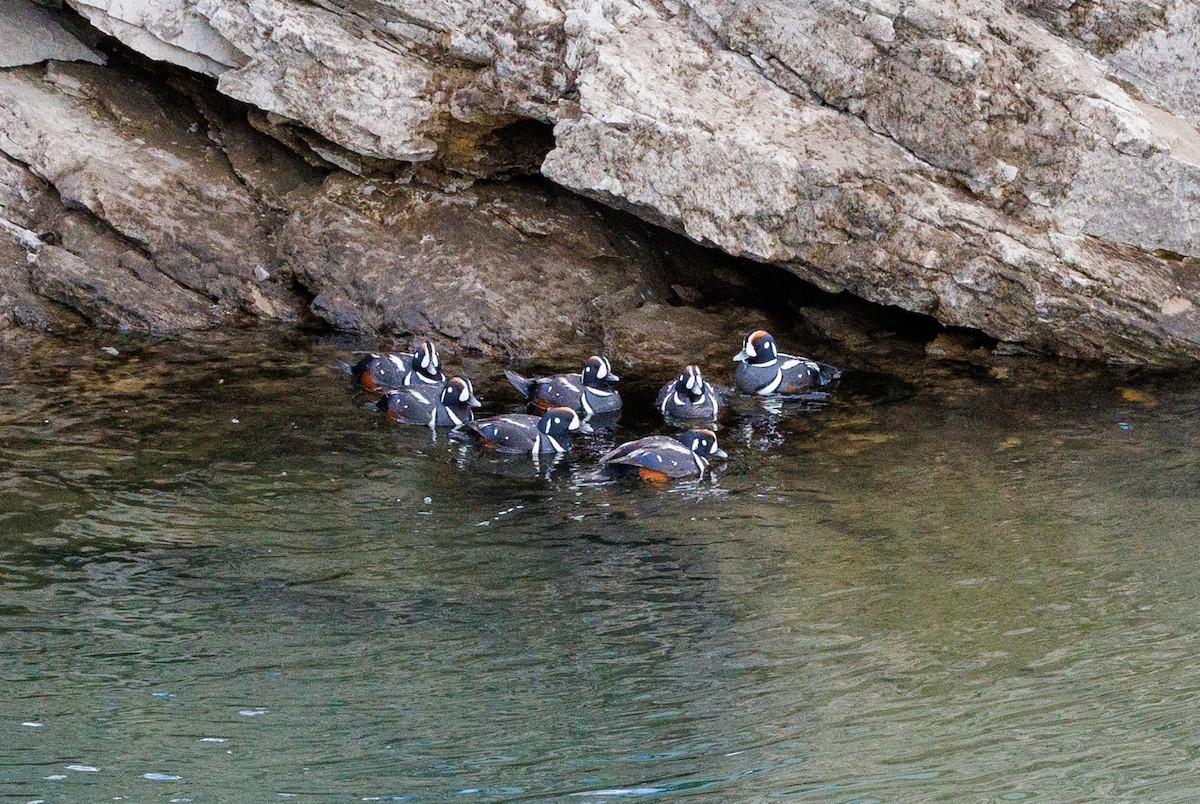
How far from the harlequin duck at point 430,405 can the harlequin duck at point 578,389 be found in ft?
1.66

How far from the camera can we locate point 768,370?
9617 mm

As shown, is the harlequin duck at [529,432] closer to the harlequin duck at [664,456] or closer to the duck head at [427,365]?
the harlequin duck at [664,456]

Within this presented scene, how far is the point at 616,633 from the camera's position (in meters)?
5.81

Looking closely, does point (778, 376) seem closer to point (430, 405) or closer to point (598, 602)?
point (430, 405)

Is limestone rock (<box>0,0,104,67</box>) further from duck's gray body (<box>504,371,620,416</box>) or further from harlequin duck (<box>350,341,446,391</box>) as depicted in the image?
duck's gray body (<box>504,371,620,416</box>)

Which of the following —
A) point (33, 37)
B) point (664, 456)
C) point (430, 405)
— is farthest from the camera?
point (33, 37)

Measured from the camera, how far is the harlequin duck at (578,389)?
9.26 meters

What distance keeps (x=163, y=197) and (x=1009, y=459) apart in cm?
714

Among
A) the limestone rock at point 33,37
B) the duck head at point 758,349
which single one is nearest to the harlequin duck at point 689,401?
the duck head at point 758,349

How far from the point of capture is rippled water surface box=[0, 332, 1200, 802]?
15.1 feet

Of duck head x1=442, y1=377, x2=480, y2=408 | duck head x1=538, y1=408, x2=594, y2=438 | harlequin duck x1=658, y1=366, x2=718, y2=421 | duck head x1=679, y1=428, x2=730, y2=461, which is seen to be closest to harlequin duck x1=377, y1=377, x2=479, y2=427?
duck head x1=442, y1=377, x2=480, y2=408

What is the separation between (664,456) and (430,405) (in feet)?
6.26

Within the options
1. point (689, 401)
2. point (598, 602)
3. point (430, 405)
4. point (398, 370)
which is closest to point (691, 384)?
point (689, 401)

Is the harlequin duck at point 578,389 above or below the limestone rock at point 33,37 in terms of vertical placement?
below
